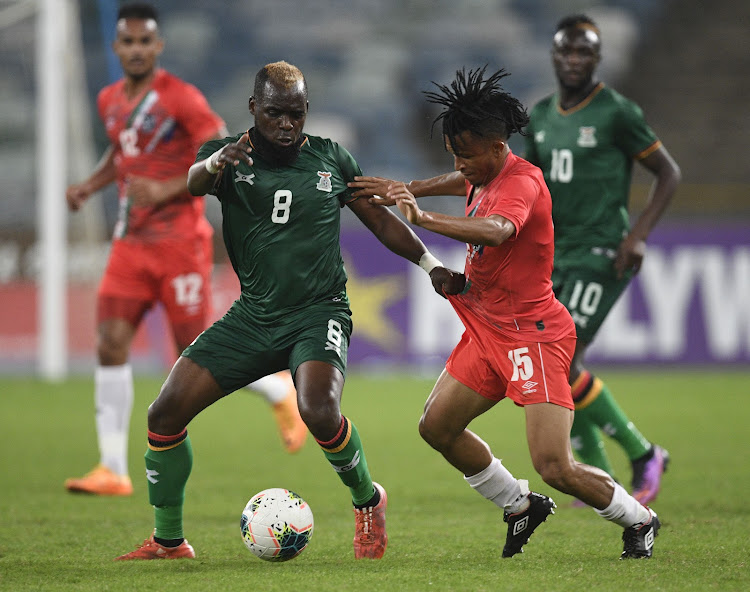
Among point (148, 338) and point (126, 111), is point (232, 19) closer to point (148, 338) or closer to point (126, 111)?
point (148, 338)

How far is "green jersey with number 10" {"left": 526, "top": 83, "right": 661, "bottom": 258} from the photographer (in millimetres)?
6082

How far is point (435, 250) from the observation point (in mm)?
12469

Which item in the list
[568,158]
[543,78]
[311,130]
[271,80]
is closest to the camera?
[271,80]

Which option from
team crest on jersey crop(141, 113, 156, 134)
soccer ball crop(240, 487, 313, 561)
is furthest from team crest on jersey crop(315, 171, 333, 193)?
team crest on jersey crop(141, 113, 156, 134)

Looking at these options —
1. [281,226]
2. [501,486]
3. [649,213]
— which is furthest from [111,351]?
[649,213]

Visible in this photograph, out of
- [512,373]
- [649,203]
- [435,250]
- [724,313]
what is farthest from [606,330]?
[512,373]

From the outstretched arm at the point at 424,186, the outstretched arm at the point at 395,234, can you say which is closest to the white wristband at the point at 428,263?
the outstretched arm at the point at 395,234

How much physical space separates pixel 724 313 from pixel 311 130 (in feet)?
19.5

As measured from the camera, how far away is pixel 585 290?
6043 mm

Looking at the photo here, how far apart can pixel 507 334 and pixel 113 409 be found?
9.86ft

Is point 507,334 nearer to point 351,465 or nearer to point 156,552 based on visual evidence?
point 351,465

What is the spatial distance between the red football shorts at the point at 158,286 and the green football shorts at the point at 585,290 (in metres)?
2.10

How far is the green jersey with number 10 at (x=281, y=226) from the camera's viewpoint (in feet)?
15.5

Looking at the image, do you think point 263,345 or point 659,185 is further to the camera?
point 659,185
